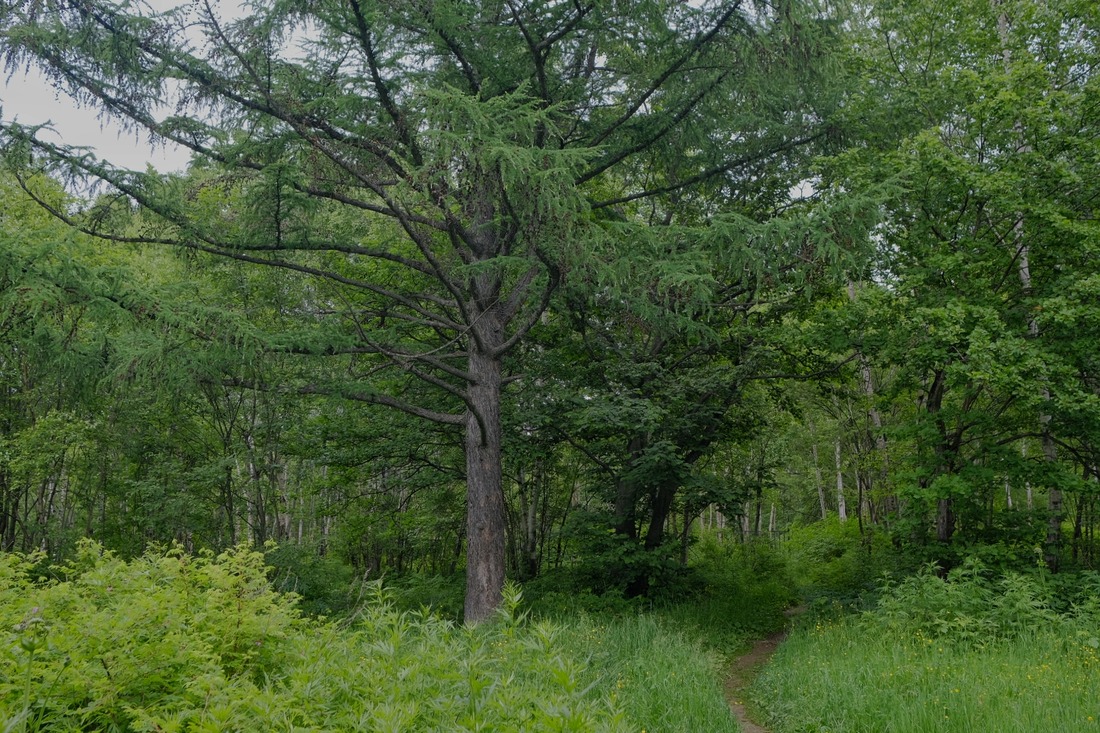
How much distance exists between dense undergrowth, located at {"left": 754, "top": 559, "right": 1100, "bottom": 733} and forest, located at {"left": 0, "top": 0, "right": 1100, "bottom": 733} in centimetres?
5

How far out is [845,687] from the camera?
6.24 metres

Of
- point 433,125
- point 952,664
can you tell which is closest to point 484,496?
point 433,125

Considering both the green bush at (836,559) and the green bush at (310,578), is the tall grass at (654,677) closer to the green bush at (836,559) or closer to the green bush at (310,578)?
the green bush at (836,559)

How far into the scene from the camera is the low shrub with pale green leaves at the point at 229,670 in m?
2.81

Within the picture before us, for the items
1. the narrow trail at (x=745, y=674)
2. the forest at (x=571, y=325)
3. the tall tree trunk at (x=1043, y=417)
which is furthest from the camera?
the tall tree trunk at (x=1043, y=417)

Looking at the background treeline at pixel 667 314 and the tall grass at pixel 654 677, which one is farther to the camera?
the background treeline at pixel 667 314

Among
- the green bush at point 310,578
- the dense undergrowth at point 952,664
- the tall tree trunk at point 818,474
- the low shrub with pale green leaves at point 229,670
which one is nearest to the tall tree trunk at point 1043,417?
the dense undergrowth at point 952,664

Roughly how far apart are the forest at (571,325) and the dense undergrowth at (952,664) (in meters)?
0.05

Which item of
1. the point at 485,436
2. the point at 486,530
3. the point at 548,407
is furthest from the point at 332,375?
the point at 548,407

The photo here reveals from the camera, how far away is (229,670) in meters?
3.69

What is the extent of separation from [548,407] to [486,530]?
270 centimetres

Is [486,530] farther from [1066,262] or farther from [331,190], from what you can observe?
[1066,262]

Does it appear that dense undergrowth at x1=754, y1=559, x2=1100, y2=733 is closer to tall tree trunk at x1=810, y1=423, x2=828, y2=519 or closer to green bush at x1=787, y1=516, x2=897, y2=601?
green bush at x1=787, y1=516, x2=897, y2=601

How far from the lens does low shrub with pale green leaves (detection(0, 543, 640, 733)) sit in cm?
281
